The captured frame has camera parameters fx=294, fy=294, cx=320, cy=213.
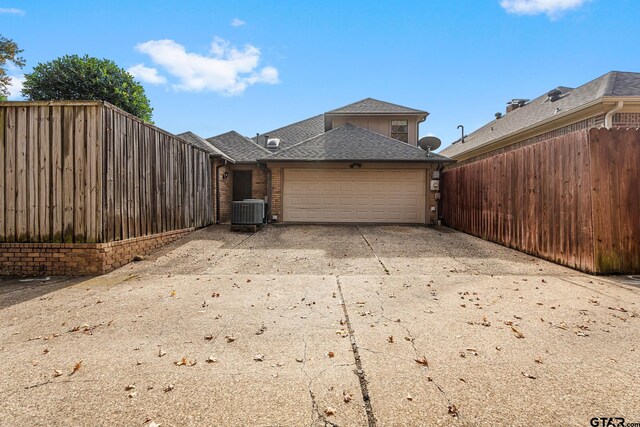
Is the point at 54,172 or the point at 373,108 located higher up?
the point at 373,108

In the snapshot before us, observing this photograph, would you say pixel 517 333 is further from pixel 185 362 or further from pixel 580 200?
pixel 580 200

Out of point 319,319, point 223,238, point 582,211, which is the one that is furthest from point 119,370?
point 582,211

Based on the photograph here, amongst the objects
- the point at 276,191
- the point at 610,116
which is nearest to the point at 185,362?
the point at 276,191

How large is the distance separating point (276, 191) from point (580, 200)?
8845 mm

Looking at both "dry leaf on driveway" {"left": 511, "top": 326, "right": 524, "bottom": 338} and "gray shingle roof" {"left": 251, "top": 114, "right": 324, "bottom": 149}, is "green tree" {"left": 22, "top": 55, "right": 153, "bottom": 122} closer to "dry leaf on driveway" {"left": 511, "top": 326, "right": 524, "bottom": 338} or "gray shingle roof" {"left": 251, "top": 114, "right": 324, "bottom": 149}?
"gray shingle roof" {"left": 251, "top": 114, "right": 324, "bottom": 149}

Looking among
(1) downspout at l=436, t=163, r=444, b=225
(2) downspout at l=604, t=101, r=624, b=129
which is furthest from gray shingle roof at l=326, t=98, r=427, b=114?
(2) downspout at l=604, t=101, r=624, b=129

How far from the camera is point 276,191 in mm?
11398

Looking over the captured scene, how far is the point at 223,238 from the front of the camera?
8.66 m

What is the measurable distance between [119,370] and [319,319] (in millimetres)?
1900

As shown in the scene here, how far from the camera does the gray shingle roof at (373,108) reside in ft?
50.5

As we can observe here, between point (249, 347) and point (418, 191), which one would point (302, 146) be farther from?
point (249, 347)

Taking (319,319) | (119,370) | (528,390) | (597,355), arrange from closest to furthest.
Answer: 1. (528,390)
2. (119,370)
3. (597,355)
4. (319,319)

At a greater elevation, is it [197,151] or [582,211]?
[197,151]

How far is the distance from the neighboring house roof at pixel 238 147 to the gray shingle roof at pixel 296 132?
2.04 metres
